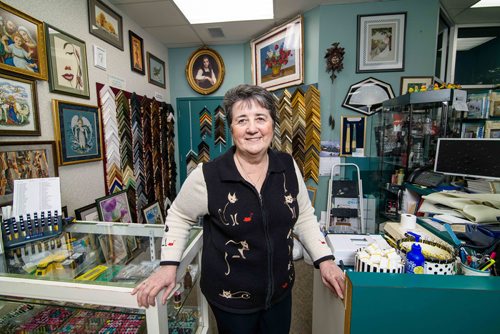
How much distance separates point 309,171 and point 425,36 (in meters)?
2.01

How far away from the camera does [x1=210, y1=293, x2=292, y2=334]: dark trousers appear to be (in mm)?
985

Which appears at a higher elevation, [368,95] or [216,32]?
[216,32]

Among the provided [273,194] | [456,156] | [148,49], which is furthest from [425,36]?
[148,49]

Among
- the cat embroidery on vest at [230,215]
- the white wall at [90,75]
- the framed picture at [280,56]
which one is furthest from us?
the framed picture at [280,56]

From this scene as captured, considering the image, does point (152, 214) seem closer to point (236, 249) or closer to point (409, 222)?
point (236, 249)

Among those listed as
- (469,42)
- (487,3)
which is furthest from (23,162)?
(469,42)

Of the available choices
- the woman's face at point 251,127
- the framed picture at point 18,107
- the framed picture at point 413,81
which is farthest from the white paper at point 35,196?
the framed picture at point 413,81

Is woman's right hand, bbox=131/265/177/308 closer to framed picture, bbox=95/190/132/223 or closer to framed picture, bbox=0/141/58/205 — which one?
framed picture, bbox=0/141/58/205

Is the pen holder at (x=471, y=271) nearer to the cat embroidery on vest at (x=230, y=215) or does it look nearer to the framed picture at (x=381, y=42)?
the cat embroidery on vest at (x=230, y=215)

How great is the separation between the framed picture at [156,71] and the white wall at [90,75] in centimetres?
39

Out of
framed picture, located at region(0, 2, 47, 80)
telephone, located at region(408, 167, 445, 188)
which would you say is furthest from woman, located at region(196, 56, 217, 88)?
telephone, located at region(408, 167, 445, 188)

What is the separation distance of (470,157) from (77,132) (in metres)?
2.89

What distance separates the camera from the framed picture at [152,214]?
2742mm

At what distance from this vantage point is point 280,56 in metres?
3.20
